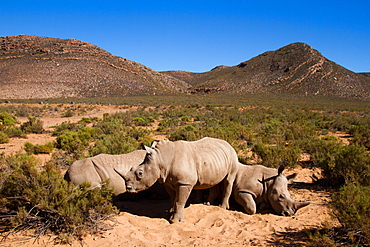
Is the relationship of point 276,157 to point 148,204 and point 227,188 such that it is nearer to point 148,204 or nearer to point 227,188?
point 227,188

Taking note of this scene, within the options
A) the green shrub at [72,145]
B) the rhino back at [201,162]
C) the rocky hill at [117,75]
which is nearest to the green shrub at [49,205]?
the rhino back at [201,162]

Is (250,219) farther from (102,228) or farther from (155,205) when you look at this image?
(102,228)

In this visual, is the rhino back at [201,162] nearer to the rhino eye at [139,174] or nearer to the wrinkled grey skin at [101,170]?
the rhino eye at [139,174]

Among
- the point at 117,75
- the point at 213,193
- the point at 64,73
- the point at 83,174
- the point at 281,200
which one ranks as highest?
the point at 117,75

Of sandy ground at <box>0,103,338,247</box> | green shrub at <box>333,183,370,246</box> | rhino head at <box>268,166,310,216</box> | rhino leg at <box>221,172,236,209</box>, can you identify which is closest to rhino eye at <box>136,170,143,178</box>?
sandy ground at <box>0,103,338,247</box>

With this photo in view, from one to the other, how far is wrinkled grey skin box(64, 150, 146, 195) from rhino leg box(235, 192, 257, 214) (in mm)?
2202

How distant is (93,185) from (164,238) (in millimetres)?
1660

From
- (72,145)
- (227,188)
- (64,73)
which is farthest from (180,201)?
(64,73)

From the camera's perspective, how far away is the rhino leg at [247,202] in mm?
5004

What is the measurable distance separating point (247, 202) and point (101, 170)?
2.94 metres

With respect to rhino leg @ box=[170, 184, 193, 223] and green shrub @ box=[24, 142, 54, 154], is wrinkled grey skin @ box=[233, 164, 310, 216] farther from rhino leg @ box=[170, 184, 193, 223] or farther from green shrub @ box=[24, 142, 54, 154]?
green shrub @ box=[24, 142, 54, 154]

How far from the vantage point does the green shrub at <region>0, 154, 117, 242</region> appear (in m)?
3.77

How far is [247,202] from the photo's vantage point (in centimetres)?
505

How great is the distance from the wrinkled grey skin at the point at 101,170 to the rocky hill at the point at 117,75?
51.8 metres
